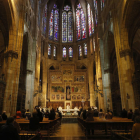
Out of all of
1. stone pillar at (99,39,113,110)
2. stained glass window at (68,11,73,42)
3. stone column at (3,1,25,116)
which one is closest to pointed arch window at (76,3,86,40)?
stained glass window at (68,11,73,42)

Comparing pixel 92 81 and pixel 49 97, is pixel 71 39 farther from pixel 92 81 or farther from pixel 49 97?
pixel 49 97

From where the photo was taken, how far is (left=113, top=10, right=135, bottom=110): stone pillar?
14.2 m

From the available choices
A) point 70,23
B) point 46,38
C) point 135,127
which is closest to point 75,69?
point 46,38

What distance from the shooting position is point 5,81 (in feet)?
47.0

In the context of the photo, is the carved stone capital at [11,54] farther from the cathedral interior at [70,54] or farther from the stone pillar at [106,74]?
the stone pillar at [106,74]

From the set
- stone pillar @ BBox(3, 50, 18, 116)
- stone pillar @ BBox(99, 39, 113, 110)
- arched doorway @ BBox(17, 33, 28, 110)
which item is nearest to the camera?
stone pillar @ BBox(3, 50, 18, 116)

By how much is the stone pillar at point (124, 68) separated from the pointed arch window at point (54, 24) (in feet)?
76.6

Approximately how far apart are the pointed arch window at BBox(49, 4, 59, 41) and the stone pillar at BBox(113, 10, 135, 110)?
76.6 ft

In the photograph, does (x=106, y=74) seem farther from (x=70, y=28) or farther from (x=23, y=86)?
(x=70, y=28)

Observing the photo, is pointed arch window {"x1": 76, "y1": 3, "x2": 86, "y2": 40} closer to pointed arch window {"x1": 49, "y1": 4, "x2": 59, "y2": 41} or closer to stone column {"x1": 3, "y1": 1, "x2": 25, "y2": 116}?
pointed arch window {"x1": 49, "y1": 4, "x2": 59, "y2": 41}

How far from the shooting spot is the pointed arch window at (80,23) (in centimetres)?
3753

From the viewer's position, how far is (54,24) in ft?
127

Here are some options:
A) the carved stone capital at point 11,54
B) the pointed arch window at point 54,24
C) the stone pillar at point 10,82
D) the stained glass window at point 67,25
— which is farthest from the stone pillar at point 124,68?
the pointed arch window at point 54,24

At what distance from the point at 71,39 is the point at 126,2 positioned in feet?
80.0
